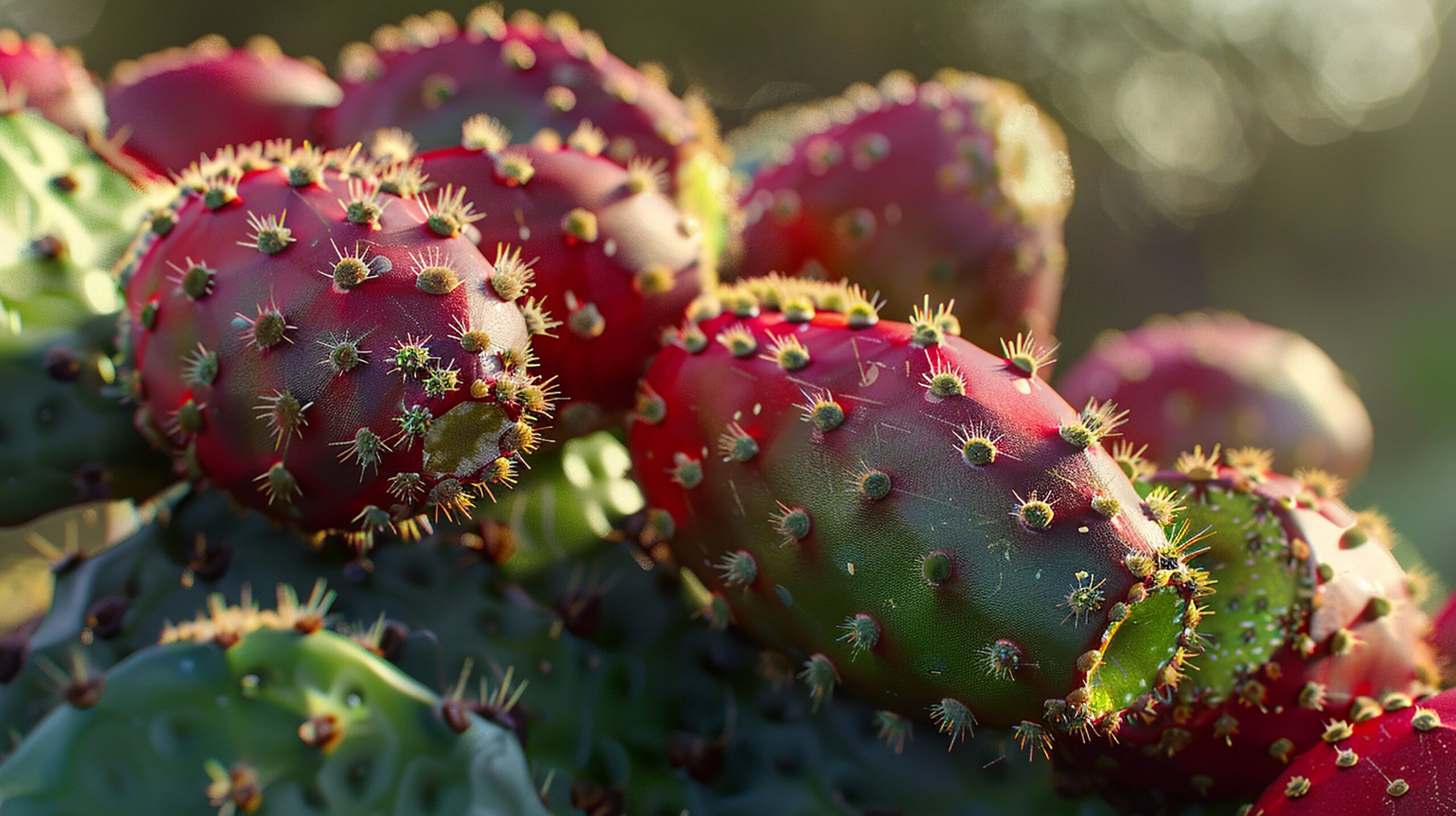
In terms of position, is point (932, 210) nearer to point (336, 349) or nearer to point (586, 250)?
point (586, 250)

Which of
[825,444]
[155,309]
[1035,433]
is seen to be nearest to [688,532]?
[825,444]

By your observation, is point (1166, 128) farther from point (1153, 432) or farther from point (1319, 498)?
point (1319, 498)

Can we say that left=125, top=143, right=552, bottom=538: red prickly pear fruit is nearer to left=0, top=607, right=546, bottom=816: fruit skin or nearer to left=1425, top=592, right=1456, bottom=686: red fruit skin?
left=0, top=607, right=546, bottom=816: fruit skin

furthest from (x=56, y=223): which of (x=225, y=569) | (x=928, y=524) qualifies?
(x=928, y=524)

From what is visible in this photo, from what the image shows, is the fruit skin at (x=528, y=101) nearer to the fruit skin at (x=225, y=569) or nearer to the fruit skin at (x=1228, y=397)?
the fruit skin at (x=225, y=569)

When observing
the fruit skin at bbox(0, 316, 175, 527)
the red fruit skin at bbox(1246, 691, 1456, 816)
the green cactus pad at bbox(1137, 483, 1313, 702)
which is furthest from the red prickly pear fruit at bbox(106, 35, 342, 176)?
the red fruit skin at bbox(1246, 691, 1456, 816)

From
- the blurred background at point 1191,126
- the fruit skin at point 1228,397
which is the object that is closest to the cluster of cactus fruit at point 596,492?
the fruit skin at point 1228,397

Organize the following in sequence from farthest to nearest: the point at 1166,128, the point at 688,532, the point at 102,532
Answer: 1. the point at 1166,128
2. the point at 102,532
3. the point at 688,532
